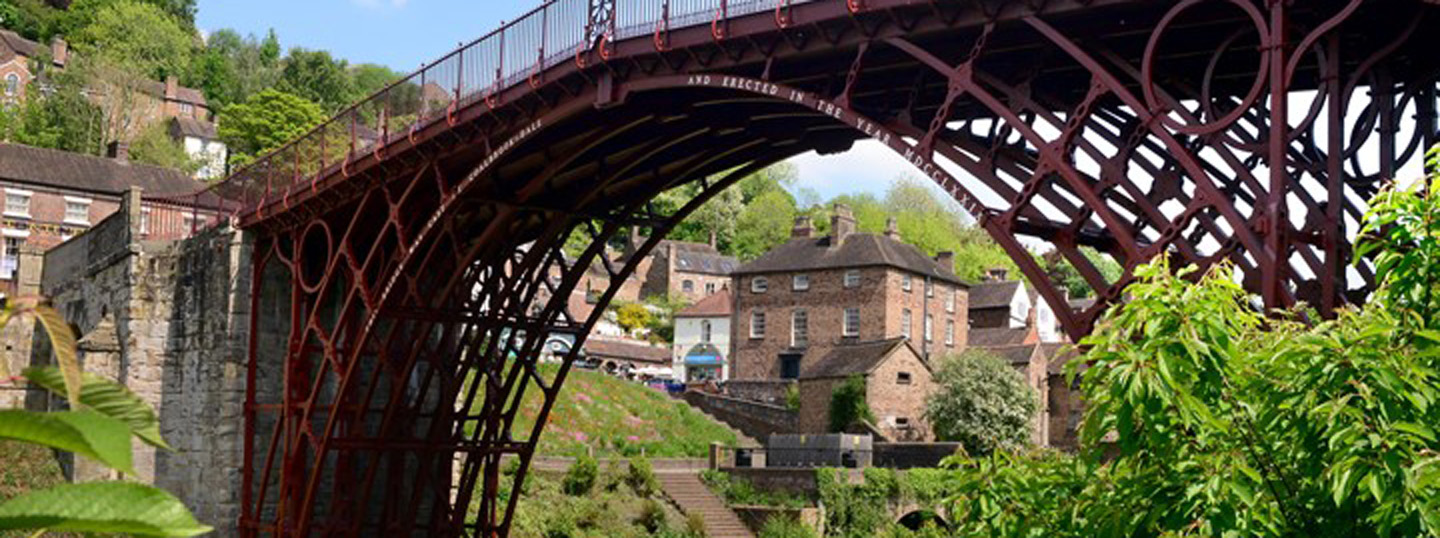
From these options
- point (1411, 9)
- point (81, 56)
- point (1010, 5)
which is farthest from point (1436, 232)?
point (81, 56)

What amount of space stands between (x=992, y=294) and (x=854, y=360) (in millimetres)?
22510

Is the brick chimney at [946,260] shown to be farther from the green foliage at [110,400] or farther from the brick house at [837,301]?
the green foliage at [110,400]

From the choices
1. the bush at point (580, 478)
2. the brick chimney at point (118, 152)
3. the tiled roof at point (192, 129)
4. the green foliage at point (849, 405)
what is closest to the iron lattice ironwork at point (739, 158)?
the bush at point (580, 478)

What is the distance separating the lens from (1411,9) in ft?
38.7

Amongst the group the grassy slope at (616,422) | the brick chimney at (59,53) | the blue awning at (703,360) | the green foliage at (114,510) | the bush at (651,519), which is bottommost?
the bush at (651,519)

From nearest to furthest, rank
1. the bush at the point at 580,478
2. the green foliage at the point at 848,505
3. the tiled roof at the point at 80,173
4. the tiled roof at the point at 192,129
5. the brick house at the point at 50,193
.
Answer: the bush at the point at 580,478
the green foliage at the point at 848,505
the brick house at the point at 50,193
the tiled roof at the point at 80,173
the tiled roof at the point at 192,129

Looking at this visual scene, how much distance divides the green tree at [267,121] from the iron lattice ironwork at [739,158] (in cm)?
5981

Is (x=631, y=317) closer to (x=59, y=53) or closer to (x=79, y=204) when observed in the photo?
(x=79, y=204)

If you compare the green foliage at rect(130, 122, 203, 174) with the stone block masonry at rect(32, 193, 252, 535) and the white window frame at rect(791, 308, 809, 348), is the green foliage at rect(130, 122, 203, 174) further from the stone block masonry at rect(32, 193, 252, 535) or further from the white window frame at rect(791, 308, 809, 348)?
the stone block masonry at rect(32, 193, 252, 535)

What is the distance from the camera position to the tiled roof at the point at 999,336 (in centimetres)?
6775

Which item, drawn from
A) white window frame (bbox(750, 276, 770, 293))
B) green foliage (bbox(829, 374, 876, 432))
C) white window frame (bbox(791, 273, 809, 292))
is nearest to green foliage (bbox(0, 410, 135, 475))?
green foliage (bbox(829, 374, 876, 432))

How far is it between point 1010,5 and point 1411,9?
336cm

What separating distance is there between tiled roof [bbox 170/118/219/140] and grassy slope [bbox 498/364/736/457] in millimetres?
43207

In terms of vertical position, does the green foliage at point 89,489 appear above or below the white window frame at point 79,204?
below
